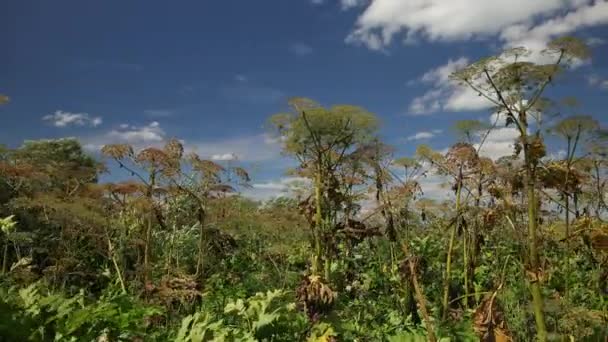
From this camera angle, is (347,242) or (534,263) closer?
(534,263)

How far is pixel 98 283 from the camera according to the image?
10.9m

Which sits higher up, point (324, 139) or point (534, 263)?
point (324, 139)

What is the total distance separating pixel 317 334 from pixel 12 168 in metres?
8.58

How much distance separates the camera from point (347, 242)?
5.37 metres

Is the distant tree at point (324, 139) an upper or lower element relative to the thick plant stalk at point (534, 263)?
upper

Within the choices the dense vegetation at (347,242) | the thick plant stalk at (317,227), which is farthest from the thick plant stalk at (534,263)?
the thick plant stalk at (317,227)

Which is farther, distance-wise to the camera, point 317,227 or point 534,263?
point 317,227

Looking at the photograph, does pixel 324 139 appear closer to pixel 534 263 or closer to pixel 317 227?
pixel 317 227

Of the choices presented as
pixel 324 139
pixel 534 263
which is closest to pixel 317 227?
pixel 324 139

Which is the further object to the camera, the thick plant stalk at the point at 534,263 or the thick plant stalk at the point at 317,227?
the thick plant stalk at the point at 317,227

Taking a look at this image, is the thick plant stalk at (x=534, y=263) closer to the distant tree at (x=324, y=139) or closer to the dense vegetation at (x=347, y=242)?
the dense vegetation at (x=347, y=242)

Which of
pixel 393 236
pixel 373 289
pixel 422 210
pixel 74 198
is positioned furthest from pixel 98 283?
pixel 393 236

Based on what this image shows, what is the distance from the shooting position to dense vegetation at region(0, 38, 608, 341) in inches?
146

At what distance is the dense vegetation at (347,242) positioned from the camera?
146 inches
